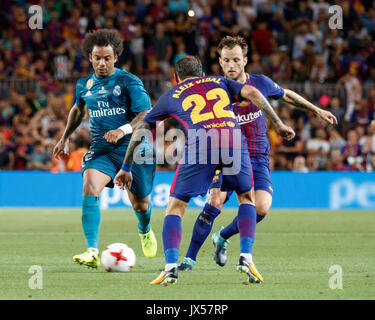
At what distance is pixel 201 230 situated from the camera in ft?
25.2

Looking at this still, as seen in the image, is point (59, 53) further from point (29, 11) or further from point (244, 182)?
point (244, 182)

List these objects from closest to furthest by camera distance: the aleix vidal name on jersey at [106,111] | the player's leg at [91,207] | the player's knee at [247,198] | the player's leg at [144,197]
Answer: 1. the player's knee at [247,198]
2. the player's leg at [91,207]
3. the aleix vidal name on jersey at [106,111]
4. the player's leg at [144,197]

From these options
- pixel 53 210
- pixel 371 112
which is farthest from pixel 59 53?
pixel 371 112

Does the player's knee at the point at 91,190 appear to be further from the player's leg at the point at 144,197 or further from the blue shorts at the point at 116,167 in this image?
the player's leg at the point at 144,197

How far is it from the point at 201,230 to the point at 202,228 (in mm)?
31

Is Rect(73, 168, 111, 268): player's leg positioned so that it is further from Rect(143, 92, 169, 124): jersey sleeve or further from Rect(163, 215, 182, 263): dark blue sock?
Rect(143, 92, 169, 124): jersey sleeve

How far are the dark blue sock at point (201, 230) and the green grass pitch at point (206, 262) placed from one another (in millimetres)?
184

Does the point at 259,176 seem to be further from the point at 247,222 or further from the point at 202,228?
the point at 247,222

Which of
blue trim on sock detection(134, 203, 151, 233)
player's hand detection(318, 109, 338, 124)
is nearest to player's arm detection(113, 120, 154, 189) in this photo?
player's hand detection(318, 109, 338, 124)

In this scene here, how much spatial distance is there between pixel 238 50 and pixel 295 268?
221 cm

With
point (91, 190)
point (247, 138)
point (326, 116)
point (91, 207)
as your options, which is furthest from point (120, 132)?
point (326, 116)

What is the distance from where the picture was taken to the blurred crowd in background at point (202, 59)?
17875mm

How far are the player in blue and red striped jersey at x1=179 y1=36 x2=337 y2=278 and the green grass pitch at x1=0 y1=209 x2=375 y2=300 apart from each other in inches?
11.7

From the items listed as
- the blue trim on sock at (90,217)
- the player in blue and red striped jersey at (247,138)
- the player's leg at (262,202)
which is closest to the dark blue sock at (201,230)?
the player in blue and red striped jersey at (247,138)
